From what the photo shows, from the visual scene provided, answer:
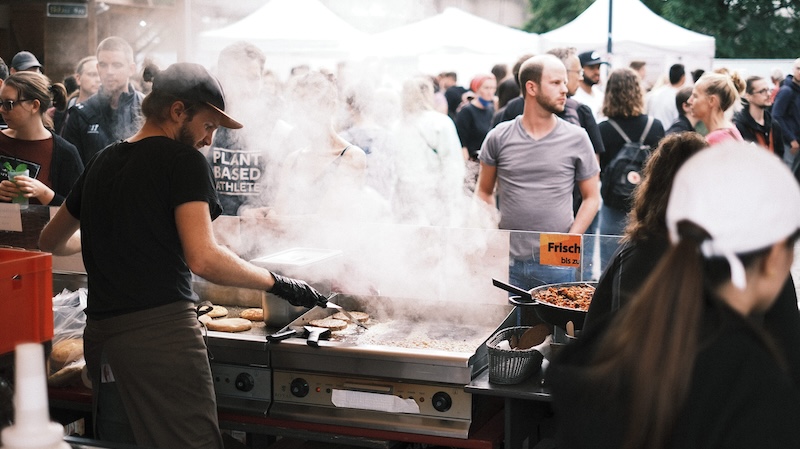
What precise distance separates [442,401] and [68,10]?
269 cm

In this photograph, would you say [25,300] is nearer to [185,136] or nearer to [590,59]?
[185,136]

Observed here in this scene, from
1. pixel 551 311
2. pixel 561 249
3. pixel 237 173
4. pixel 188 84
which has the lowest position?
pixel 551 311

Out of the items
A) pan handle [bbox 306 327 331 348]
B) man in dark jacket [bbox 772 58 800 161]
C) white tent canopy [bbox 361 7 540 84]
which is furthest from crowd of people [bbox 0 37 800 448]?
white tent canopy [bbox 361 7 540 84]

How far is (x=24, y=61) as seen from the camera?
481 cm

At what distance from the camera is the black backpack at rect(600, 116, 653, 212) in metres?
5.18

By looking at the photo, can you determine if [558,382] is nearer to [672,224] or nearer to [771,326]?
[672,224]

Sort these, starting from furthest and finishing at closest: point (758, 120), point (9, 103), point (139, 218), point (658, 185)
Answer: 1. point (758, 120)
2. point (9, 103)
3. point (139, 218)
4. point (658, 185)

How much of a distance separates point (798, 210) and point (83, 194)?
2116 mm

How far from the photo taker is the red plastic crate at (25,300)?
1.97 meters

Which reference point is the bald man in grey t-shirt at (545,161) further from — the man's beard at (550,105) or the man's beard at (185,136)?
the man's beard at (185,136)

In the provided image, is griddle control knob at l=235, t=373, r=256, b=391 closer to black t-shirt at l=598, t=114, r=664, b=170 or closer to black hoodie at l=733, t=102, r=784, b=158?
black t-shirt at l=598, t=114, r=664, b=170

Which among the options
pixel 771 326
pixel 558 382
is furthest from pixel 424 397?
pixel 558 382

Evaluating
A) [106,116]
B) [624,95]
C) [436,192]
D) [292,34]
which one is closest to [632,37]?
[292,34]

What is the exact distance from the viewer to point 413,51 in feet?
33.0
